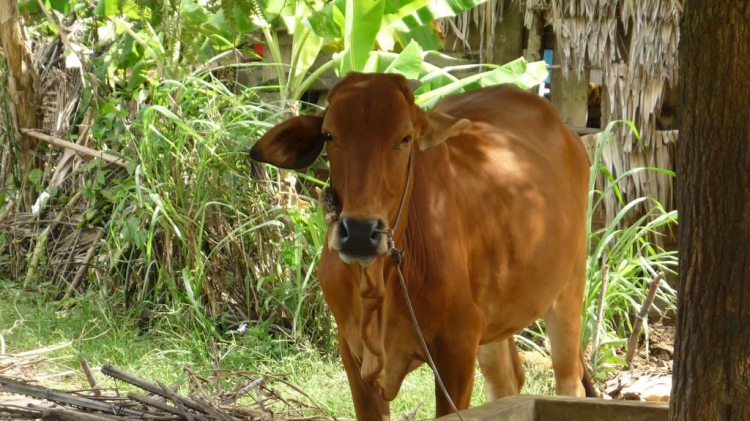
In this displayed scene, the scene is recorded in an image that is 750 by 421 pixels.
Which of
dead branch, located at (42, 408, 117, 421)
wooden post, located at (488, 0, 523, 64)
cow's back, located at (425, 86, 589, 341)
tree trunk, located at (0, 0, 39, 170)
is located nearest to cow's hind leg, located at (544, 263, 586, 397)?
cow's back, located at (425, 86, 589, 341)

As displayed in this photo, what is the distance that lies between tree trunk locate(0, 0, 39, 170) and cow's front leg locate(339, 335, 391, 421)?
16.3 feet

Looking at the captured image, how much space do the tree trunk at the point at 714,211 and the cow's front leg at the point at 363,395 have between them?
1280 millimetres

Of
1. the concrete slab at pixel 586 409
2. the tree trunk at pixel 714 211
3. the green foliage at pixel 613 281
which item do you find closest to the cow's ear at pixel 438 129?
the concrete slab at pixel 586 409

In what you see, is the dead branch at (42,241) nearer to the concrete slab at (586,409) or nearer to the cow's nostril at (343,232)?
the cow's nostril at (343,232)

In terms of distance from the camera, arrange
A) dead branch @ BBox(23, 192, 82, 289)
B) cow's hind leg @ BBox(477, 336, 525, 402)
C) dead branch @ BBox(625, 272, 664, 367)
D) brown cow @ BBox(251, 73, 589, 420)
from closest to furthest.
Result: brown cow @ BBox(251, 73, 589, 420)
cow's hind leg @ BBox(477, 336, 525, 402)
dead branch @ BBox(625, 272, 664, 367)
dead branch @ BBox(23, 192, 82, 289)

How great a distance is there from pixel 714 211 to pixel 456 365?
Answer: 1.28 m

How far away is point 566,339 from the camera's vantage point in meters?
4.71

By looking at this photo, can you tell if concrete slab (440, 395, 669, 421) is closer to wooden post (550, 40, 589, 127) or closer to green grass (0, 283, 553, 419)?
green grass (0, 283, 553, 419)

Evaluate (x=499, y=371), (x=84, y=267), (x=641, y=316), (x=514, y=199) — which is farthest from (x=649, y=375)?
(x=84, y=267)

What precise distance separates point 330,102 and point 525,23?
→ 4510 millimetres

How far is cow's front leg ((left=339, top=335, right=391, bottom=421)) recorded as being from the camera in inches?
135

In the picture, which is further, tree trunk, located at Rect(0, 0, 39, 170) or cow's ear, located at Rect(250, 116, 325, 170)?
tree trunk, located at Rect(0, 0, 39, 170)

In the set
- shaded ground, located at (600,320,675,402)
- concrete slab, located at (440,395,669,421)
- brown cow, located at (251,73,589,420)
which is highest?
brown cow, located at (251,73,589,420)

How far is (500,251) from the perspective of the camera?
377 centimetres
